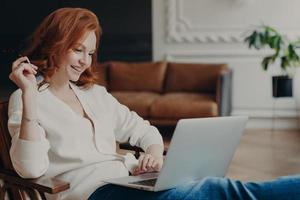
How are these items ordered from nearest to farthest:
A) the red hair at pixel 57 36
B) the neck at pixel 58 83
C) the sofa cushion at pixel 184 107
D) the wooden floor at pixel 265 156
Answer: the red hair at pixel 57 36
the neck at pixel 58 83
the wooden floor at pixel 265 156
the sofa cushion at pixel 184 107

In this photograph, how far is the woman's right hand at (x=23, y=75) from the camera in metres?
1.67

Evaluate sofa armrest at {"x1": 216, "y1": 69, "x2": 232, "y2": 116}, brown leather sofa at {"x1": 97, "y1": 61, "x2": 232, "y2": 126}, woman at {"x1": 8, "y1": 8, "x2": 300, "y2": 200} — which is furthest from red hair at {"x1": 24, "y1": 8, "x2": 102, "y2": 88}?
sofa armrest at {"x1": 216, "y1": 69, "x2": 232, "y2": 116}

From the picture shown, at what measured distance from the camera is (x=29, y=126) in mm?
1670

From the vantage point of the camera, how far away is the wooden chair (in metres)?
1.63

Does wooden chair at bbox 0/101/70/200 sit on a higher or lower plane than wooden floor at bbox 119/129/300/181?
higher

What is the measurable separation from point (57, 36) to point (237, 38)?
430cm

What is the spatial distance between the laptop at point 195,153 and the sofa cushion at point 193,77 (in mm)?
3659

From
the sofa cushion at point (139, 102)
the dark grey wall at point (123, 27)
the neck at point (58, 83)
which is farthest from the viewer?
the dark grey wall at point (123, 27)

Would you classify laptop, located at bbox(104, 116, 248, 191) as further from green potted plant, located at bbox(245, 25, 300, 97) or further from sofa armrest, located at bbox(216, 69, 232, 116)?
green potted plant, located at bbox(245, 25, 300, 97)

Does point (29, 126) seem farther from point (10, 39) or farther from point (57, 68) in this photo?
point (10, 39)

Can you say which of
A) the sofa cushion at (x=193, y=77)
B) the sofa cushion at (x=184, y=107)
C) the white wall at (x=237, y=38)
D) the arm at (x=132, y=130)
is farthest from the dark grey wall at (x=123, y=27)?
the arm at (x=132, y=130)

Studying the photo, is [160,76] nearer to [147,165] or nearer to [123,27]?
[123,27]

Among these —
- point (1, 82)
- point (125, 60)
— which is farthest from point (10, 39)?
point (125, 60)

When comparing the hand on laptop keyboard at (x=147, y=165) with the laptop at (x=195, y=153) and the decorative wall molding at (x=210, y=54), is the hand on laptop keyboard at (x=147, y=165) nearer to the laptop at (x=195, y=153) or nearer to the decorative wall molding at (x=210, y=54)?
the laptop at (x=195, y=153)
